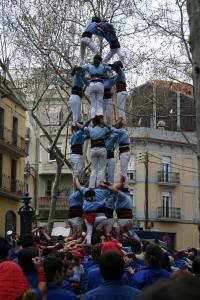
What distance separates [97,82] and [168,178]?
34.5 m

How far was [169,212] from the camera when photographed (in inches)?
1857

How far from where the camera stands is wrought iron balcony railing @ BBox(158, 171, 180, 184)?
4722cm

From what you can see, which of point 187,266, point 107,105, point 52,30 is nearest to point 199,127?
point 187,266

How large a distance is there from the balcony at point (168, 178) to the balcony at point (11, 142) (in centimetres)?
1311

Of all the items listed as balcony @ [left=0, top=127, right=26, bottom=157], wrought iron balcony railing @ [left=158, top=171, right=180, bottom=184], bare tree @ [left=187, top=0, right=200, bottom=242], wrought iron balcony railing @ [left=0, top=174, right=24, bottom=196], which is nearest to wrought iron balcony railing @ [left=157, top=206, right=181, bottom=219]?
wrought iron balcony railing @ [left=158, top=171, right=180, bottom=184]

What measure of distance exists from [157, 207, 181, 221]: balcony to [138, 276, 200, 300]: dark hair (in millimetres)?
45249

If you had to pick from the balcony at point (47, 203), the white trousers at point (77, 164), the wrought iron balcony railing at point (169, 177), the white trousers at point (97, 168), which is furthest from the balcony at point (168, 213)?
the white trousers at point (97, 168)

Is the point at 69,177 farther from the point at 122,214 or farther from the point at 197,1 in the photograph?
the point at 197,1

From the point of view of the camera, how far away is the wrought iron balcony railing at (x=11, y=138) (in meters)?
36.3

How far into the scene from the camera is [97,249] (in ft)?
22.4

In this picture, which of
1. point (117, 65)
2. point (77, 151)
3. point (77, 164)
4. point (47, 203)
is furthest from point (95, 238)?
point (47, 203)

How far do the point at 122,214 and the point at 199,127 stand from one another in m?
7.80

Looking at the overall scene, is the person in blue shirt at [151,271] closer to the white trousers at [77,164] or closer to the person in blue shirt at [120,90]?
the white trousers at [77,164]

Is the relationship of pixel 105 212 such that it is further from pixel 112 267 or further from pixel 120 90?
pixel 112 267
